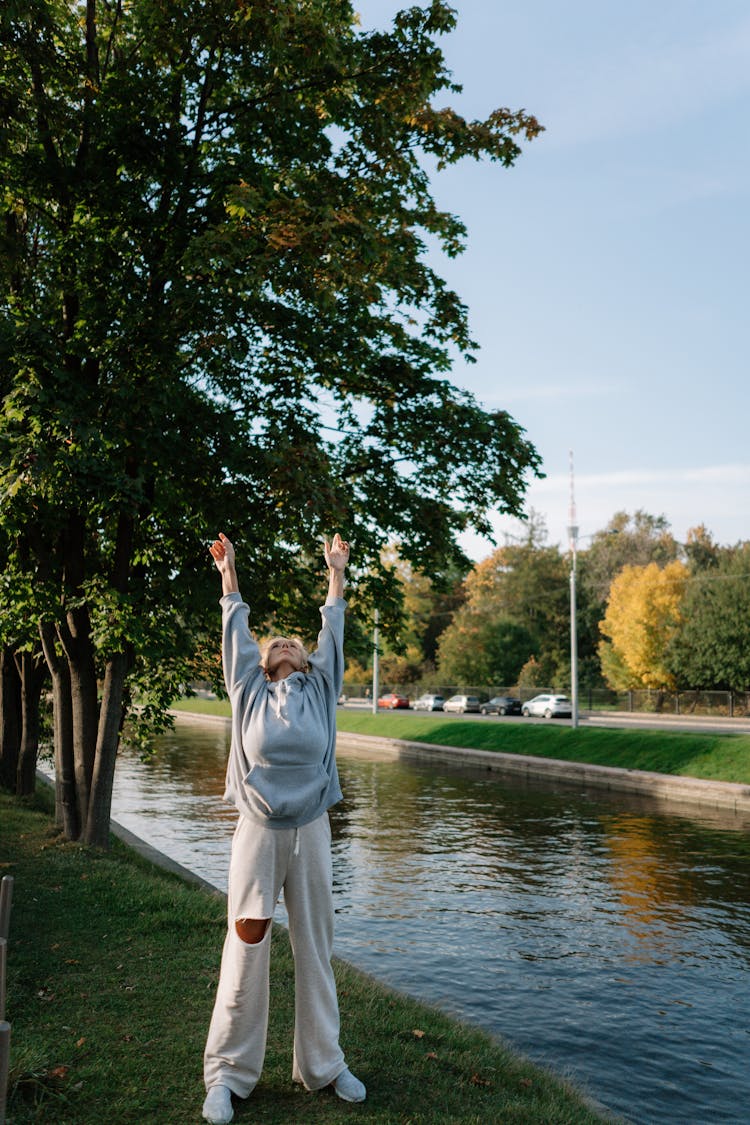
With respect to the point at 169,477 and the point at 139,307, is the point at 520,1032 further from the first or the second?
the point at 139,307

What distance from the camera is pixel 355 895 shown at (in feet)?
42.4

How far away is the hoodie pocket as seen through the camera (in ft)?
14.4

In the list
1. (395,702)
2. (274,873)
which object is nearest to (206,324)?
(274,873)

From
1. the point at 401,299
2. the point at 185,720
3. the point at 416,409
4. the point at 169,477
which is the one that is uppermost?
the point at 401,299

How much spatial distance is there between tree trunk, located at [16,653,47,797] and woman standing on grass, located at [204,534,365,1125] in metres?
12.9

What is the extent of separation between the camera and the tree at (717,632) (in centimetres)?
5200

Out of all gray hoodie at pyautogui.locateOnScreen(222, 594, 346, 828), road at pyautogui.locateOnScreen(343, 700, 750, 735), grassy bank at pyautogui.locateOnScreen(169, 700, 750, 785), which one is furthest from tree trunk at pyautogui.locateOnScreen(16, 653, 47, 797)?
road at pyautogui.locateOnScreen(343, 700, 750, 735)

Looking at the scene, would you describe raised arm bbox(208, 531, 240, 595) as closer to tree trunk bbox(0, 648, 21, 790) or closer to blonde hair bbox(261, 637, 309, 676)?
blonde hair bbox(261, 637, 309, 676)

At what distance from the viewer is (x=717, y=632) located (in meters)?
52.3

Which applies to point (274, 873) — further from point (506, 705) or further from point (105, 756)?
point (506, 705)

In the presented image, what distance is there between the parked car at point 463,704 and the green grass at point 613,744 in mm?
20532

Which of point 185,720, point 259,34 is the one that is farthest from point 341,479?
point 185,720

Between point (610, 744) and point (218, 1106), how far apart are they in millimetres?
25814

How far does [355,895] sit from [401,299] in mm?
7763
